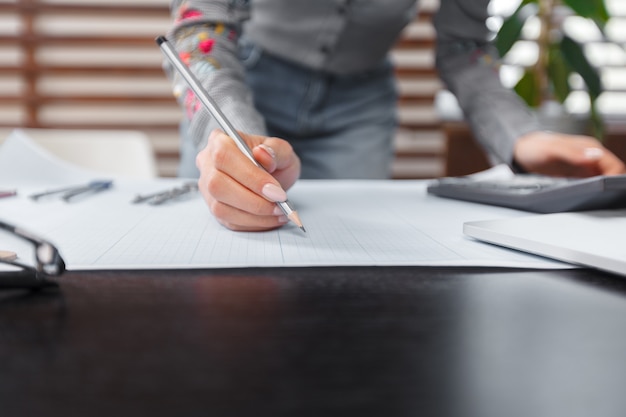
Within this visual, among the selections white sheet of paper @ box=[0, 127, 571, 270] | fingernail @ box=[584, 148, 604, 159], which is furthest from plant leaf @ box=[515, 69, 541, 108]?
white sheet of paper @ box=[0, 127, 571, 270]

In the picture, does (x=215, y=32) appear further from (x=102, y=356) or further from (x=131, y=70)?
(x=131, y=70)

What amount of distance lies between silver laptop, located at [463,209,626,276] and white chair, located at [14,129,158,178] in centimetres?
114

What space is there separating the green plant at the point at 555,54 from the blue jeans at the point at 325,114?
29.9 inches

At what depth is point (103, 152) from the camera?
5.02ft

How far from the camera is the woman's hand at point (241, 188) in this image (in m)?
0.56

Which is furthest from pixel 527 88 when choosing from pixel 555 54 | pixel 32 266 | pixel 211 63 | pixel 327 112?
pixel 32 266

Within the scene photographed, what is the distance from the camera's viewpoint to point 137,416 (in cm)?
23

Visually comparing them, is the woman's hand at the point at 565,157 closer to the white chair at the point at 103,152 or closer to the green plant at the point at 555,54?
the white chair at the point at 103,152

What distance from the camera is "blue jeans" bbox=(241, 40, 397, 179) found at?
1.30 metres

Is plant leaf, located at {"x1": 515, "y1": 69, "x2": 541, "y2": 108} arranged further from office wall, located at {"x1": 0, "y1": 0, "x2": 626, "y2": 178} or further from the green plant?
office wall, located at {"x1": 0, "y1": 0, "x2": 626, "y2": 178}

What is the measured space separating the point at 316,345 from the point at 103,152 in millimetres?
1348

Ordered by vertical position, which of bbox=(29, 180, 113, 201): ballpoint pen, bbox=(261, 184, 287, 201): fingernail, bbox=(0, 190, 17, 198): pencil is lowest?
bbox=(0, 190, 17, 198): pencil

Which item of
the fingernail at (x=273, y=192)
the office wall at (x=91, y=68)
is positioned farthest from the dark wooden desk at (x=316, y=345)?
the office wall at (x=91, y=68)

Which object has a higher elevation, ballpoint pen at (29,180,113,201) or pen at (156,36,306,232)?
pen at (156,36,306,232)
